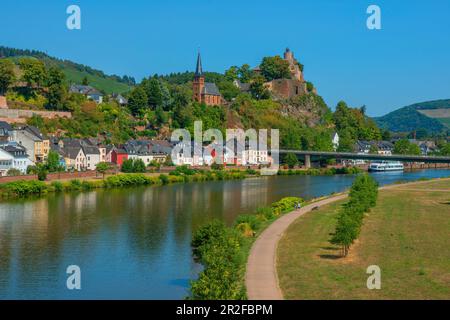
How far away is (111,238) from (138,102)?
57.4 m

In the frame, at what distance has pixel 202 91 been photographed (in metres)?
108

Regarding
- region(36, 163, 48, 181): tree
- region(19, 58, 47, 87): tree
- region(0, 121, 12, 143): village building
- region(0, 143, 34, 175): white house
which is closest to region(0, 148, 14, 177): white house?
region(0, 143, 34, 175): white house

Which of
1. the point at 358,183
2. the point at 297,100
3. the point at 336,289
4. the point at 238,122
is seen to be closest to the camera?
the point at 336,289

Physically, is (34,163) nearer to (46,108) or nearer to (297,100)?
(46,108)

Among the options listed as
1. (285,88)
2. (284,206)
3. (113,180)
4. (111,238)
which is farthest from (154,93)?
(111,238)

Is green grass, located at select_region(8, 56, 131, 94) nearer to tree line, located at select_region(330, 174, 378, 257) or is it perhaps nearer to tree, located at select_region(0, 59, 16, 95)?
tree, located at select_region(0, 59, 16, 95)

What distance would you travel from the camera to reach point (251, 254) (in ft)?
94.8

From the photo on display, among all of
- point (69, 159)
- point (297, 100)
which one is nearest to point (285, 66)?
point (297, 100)

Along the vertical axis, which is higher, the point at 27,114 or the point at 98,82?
the point at 98,82

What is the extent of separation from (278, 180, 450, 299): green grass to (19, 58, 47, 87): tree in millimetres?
46706

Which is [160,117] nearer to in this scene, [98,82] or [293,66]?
[293,66]

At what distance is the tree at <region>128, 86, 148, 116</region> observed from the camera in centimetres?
9094

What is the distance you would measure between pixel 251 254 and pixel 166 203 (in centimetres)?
2207

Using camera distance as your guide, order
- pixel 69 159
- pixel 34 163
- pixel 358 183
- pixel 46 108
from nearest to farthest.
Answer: pixel 358 183, pixel 34 163, pixel 69 159, pixel 46 108
